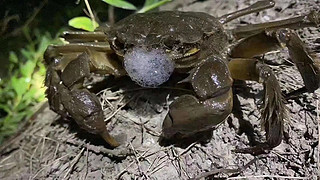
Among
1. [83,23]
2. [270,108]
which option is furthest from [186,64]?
[83,23]

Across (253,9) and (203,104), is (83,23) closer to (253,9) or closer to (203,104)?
(253,9)

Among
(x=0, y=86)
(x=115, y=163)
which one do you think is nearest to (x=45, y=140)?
(x=115, y=163)

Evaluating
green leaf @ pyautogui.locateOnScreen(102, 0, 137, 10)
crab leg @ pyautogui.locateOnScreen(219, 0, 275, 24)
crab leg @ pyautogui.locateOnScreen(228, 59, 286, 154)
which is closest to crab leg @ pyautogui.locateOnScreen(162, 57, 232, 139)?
crab leg @ pyautogui.locateOnScreen(228, 59, 286, 154)

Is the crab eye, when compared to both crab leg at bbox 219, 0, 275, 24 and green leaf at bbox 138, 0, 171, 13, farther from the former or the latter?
green leaf at bbox 138, 0, 171, 13

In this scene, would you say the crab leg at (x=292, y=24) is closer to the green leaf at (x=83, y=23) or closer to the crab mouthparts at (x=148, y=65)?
the crab mouthparts at (x=148, y=65)

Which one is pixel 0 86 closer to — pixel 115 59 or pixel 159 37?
pixel 115 59

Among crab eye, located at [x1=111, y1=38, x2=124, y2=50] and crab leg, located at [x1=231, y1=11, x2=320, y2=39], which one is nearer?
crab leg, located at [x1=231, y1=11, x2=320, y2=39]
